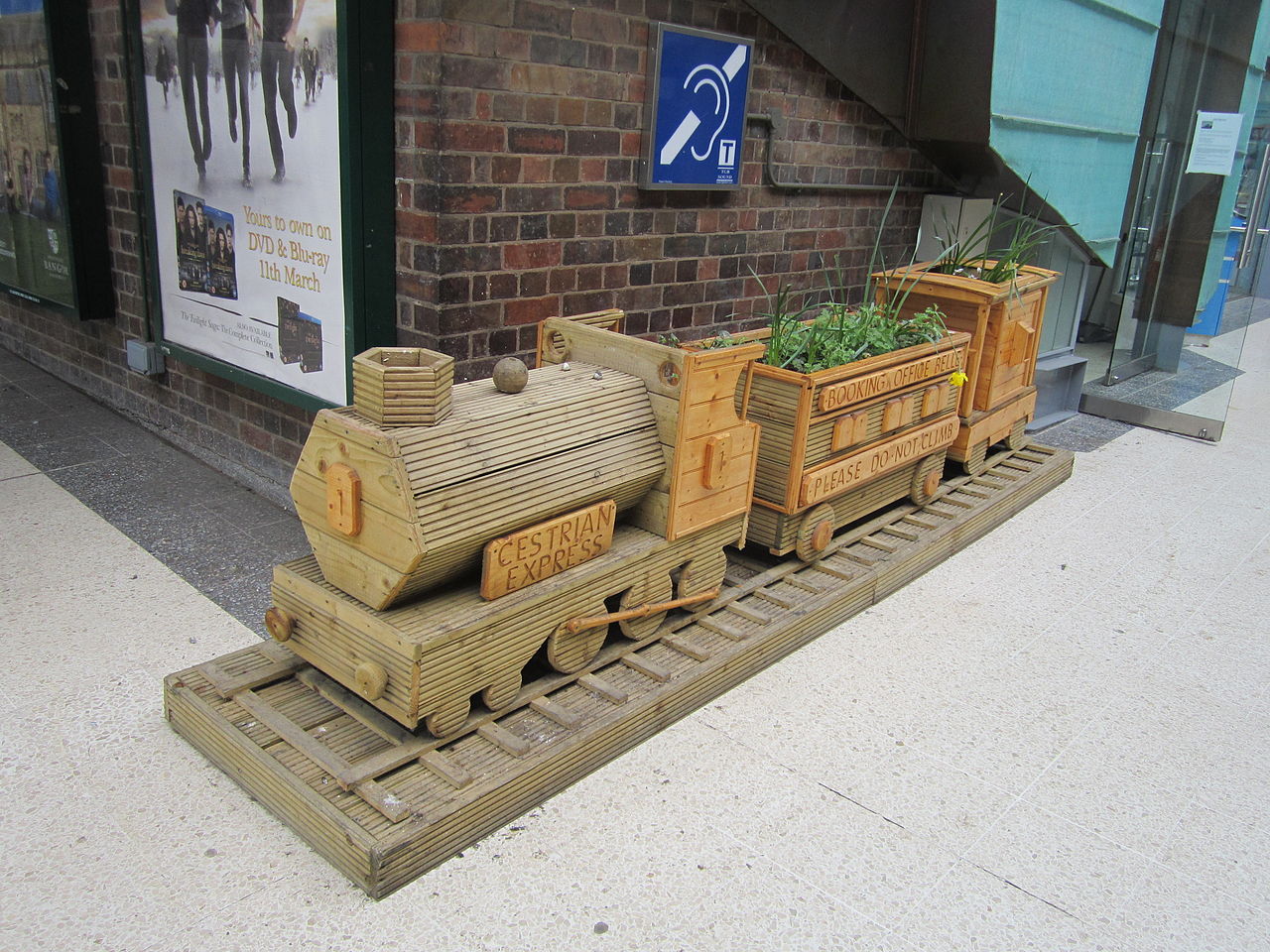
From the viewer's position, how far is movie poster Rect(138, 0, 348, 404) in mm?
3805

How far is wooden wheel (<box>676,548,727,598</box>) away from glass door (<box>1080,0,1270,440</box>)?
15.3 ft

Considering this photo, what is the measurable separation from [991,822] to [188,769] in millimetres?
2197

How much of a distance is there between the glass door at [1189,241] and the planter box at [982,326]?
7.16ft

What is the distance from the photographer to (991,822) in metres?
2.70

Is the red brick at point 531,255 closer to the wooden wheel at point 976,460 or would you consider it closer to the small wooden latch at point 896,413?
the small wooden latch at point 896,413

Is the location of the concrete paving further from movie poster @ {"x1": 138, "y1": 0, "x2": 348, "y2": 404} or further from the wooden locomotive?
movie poster @ {"x1": 138, "y1": 0, "x2": 348, "y2": 404}

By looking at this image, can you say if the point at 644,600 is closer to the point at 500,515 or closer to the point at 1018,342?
the point at 500,515

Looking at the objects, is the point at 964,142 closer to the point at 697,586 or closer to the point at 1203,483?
the point at 1203,483

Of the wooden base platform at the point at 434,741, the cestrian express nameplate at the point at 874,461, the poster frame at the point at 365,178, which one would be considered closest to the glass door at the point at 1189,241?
the cestrian express nameplate at the point at 874,461

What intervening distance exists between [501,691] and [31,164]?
4.76 meters

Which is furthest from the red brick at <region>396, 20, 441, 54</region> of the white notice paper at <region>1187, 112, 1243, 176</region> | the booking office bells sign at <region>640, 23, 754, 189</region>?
the white notice paper at <region>1187, 112, 1243, 176</region>

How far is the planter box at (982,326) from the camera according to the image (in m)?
4.82

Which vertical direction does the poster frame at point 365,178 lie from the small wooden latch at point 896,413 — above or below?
above

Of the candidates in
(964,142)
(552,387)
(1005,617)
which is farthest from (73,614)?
(964,142)
